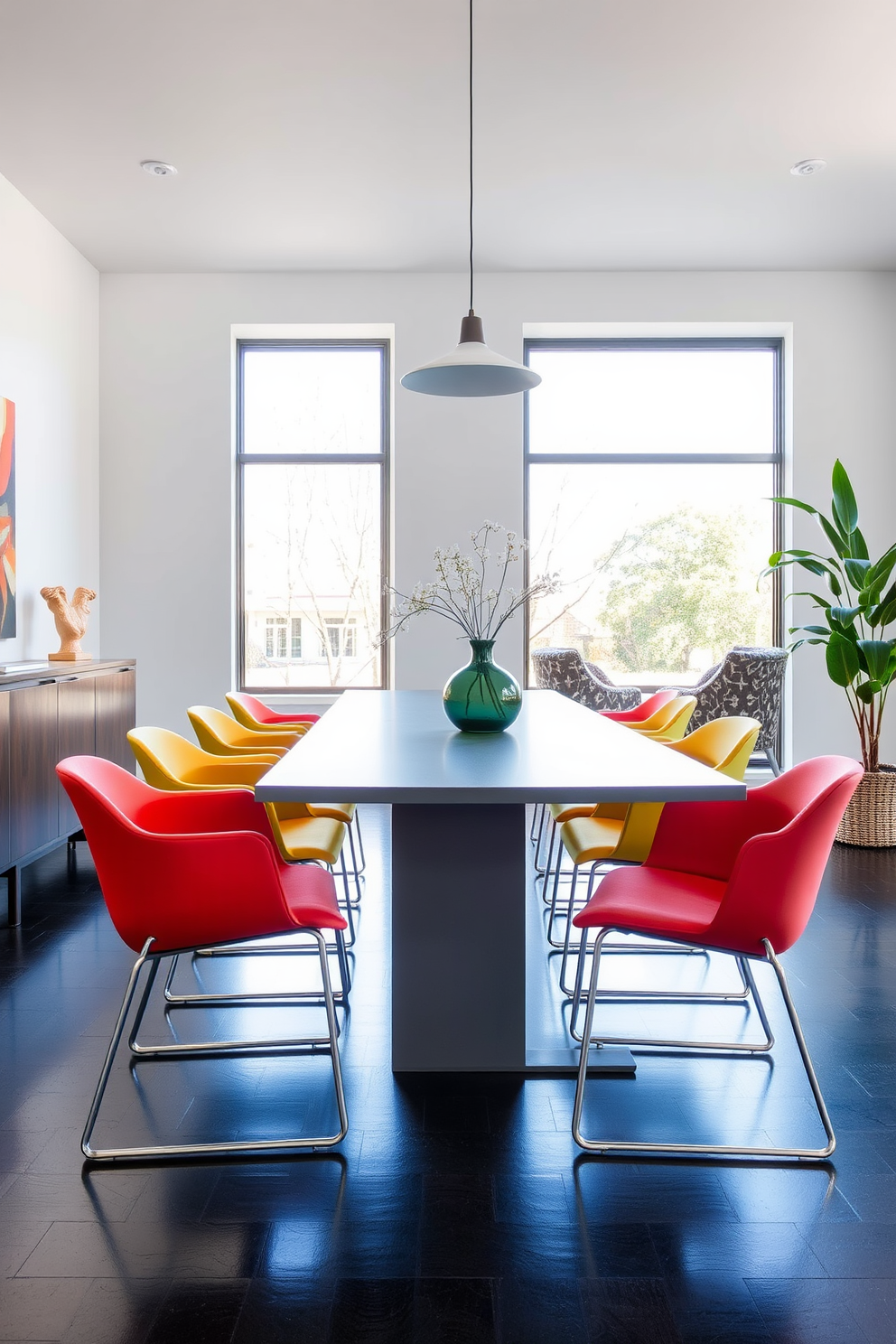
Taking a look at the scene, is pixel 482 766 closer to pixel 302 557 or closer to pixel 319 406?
pixel 302 557

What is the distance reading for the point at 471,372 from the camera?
3.56m

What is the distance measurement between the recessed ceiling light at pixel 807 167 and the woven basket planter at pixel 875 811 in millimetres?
3106

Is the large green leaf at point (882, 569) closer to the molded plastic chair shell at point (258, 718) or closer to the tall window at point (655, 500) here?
the tall window at point (655, 500)

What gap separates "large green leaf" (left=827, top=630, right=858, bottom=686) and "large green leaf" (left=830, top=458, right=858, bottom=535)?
0.64 meters

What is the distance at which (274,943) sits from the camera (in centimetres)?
342

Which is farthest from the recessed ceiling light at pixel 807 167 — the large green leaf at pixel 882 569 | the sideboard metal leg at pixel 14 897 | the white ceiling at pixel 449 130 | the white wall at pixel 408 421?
the sideboard metal leg at pixel 14 897

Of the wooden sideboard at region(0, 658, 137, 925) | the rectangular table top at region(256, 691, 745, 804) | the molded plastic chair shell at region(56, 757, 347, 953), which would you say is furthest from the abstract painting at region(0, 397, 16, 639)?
the molded plastic chair shell at region(56, 757, 347, 953)

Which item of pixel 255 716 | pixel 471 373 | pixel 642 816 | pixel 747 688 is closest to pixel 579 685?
pixel 747 688

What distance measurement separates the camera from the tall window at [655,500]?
6.65 m

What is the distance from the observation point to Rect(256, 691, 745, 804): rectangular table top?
71.6 inches

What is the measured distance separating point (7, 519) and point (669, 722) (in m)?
3.47

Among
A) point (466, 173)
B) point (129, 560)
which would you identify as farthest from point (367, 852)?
point (466, 173)

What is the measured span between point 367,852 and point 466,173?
3.47 metres

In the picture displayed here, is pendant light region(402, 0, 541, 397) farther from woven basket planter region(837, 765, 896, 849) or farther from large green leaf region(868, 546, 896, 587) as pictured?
woven basket planter region(837, 765, 896, 849)
